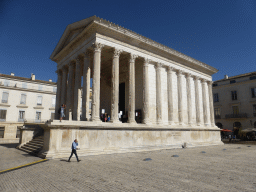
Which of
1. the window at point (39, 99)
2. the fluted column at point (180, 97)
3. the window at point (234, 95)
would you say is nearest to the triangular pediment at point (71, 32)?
the fluted column at point (180, 97)

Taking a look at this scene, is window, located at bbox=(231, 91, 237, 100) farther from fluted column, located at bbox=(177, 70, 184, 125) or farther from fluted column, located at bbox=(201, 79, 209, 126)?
fluted column, located at bbox=(177, 70, 184, 125)

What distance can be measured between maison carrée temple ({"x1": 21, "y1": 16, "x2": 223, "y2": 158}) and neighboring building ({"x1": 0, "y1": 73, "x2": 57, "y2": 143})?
661 inches

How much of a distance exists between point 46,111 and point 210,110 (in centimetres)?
3014

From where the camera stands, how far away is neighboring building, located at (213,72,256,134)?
3688cm

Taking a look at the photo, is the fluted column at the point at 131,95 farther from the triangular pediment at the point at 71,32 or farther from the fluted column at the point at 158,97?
the triangular pediment at the point at 71,32

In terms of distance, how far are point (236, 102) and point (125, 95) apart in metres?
29.1

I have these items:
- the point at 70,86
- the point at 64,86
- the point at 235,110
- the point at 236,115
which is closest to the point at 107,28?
the point at 70,86

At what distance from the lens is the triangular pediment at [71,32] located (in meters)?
16.3

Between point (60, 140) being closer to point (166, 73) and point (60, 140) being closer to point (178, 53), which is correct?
point (166, 73)

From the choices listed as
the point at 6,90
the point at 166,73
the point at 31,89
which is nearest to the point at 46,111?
the point at 31,89

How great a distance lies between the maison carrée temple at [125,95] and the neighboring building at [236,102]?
15.9 metres

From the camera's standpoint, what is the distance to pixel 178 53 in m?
22.1

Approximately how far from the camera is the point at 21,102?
1384 inches

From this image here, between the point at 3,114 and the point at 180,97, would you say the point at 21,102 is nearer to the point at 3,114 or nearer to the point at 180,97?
the point at 3,114
